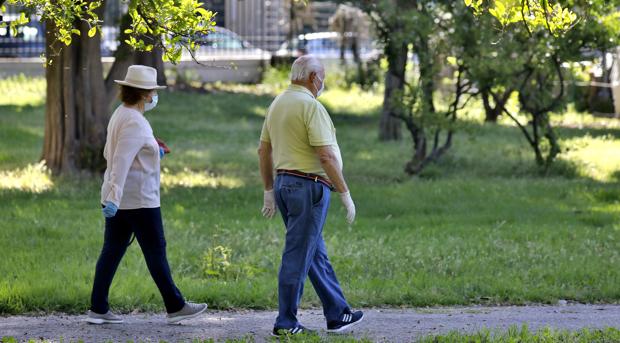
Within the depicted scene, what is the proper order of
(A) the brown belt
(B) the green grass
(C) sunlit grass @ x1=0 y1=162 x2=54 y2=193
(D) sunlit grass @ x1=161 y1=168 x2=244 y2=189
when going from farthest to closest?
1. (D) sunlit grass @ x1=161 y1=168 x2=244 y2=189
2. (C) sunlit grass @ x1=0 y1=162 x2=54 y2=193
3. (B) the green grass
4. (A) the brown belt

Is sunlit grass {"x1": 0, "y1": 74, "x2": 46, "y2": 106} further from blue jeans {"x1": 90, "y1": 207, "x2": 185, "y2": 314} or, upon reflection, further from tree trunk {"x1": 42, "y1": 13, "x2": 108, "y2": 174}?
blue jeans {"x1": 90, "y1": 207, "x2": 185, "y2": 314}

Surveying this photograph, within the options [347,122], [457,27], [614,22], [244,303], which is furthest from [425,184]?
[347,122]

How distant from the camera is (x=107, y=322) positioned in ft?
23.6

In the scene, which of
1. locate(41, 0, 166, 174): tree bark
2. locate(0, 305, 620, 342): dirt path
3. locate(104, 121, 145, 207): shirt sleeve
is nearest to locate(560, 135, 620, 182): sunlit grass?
locate(41, 0, 166, 174): tree bark

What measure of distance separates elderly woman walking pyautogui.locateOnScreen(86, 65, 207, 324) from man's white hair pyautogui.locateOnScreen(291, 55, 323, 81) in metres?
0.95

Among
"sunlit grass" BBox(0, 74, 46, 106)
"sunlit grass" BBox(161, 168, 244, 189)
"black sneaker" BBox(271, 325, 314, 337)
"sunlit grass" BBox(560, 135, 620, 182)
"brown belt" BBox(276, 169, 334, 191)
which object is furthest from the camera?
"sunlit grass" BBox(0, 74, 46, 106)

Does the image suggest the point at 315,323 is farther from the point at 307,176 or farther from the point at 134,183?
the point at 134,183

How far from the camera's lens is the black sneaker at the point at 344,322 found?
6.94 meters

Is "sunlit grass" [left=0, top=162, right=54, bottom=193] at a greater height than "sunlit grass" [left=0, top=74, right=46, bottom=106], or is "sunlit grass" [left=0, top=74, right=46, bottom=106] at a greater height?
"sunlit grass" [left=0, top=74, right=46, bottom=106]

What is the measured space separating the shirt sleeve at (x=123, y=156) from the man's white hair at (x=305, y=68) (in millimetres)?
1036

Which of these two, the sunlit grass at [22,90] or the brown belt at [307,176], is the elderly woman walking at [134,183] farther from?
the sunlit grass at [22,90]

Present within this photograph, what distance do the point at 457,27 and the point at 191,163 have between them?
4.91 metres

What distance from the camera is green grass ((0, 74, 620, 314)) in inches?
333

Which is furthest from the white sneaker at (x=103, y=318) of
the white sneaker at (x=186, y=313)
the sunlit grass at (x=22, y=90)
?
the sunlit grass at (x=22, y=90)
